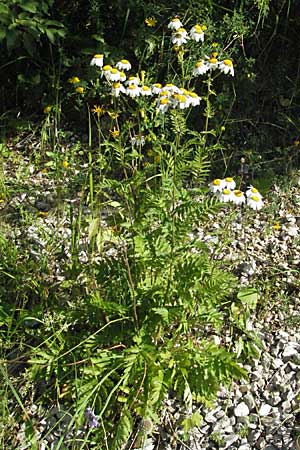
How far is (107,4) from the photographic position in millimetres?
3680

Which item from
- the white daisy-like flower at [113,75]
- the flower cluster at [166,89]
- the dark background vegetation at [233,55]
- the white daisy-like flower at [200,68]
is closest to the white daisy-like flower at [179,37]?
the flower cluster at [166,89]

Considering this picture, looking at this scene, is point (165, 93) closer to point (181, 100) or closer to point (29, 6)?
point (181, 100)

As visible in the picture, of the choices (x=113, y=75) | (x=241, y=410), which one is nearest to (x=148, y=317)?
(x=241, y=410)

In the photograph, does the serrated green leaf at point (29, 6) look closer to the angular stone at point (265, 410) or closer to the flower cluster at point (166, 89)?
the flower cluster at point (166, 89)

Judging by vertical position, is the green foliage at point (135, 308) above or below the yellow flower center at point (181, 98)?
below

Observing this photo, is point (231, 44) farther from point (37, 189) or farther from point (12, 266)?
point (12, 266)

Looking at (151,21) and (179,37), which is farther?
(151,21)

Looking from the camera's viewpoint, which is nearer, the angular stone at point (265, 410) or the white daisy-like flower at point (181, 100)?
the white daisy-like flower at point (181, 100)

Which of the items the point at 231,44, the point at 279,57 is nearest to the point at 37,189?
the point at 231,44

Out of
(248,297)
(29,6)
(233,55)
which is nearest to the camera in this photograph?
(248,297)

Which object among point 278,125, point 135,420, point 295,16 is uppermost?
point 295,16

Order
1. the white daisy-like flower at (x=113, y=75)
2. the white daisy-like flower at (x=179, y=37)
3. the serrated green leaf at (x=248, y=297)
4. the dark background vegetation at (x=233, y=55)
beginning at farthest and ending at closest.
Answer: the dark background vegetation at (x=233, y=55) → the serrated green leaf at (x=248, y=297) → the white daisy-like flower at (x=179, y=37) → the white daisy-like flower at (x=113, y=75)

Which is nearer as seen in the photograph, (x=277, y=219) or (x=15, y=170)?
(x=277, y=219)

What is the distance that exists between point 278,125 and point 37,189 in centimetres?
139
